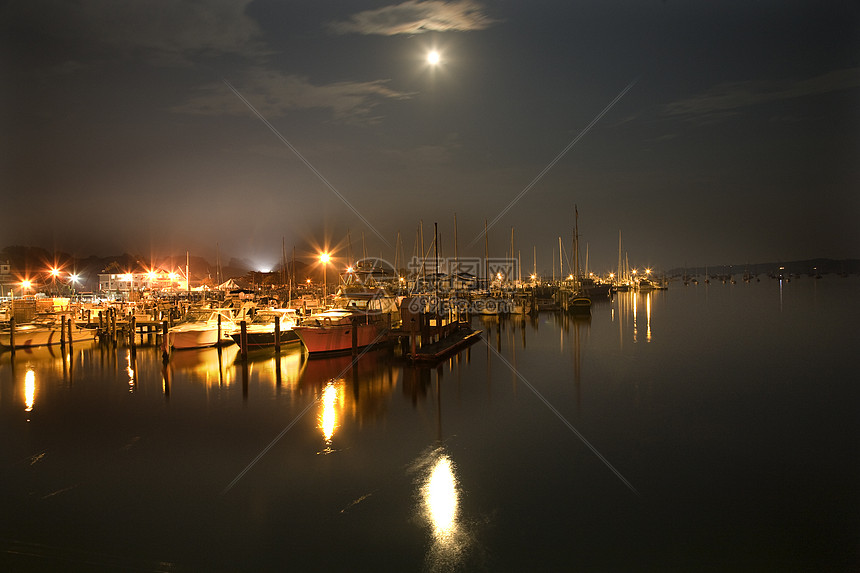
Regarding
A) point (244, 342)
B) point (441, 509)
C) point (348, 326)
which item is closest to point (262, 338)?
point (244, 342)

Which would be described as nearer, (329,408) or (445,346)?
(329,408)

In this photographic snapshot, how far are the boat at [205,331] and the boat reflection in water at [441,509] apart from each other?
60.6 feet

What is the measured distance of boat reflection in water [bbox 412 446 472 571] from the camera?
7.45m

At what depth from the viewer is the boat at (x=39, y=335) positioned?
27.0m

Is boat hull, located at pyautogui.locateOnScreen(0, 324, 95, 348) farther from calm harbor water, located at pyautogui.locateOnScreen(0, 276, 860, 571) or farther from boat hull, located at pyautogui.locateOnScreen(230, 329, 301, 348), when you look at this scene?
boat hull, located at pyautogui.locateOnScreen(230, 329, 301, 348)

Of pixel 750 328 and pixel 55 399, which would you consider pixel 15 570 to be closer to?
pixel 55 399

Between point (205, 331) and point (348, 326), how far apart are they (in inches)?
310

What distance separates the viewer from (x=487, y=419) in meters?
14.6

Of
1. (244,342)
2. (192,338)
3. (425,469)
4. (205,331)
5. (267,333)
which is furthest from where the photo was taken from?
(205,331)

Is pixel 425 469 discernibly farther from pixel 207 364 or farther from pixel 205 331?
pixel 205 331

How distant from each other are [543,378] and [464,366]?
3.55 m

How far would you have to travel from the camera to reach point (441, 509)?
885 cm

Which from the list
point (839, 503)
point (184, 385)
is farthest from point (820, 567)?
point (184, 385)

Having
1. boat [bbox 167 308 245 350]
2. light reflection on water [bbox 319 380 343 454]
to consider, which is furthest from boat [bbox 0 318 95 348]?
light reflection on water [bbox 319 380 343 454]
